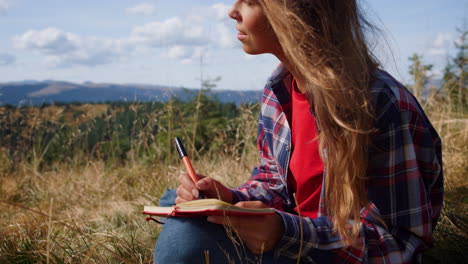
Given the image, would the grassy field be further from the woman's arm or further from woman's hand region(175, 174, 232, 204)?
the woman's arm

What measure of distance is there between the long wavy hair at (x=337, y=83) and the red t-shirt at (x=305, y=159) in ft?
0.63

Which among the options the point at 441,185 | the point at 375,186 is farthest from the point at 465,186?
the point at 375,186

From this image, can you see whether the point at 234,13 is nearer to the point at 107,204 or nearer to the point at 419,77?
the point at 107,204

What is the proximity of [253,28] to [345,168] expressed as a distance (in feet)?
1.88

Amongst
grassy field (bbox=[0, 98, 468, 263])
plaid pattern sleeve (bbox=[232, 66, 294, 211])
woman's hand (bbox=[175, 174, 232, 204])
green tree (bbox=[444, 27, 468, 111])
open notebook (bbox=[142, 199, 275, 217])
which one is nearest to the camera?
open notebook (bbox=[142, 199, 275, 217])

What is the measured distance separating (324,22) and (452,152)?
238 centimetres

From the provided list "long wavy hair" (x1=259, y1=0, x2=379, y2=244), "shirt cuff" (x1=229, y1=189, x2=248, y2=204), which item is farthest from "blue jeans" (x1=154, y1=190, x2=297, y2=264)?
"shirt cuff" (x1=229, y1=189, x2=248, y2=204)

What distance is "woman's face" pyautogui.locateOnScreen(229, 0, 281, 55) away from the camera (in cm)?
154

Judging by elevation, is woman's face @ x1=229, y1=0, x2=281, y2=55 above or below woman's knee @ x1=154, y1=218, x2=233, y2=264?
above

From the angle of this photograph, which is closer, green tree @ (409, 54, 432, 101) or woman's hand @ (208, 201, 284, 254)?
woman's hand @ (208, 201, 284, 254)

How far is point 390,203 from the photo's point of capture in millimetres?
1391

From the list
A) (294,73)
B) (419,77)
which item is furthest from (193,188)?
(419,77)

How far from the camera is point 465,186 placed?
2.71 metres

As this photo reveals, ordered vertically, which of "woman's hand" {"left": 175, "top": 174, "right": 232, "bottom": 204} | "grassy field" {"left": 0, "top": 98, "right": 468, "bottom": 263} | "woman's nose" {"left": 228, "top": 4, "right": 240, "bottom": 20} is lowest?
"grassy field" {"left": 0, "top": 98, "right": 468, "bottom": 263}
